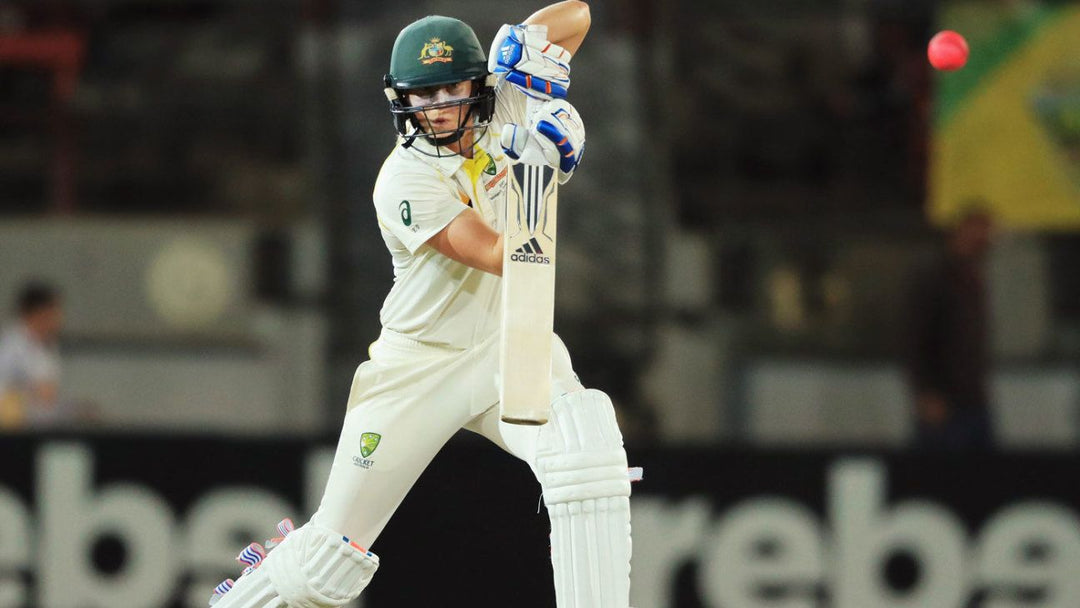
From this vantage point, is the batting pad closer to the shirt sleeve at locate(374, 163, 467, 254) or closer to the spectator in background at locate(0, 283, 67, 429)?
the shirt sleeve at locate(374, 163, 467, 254)

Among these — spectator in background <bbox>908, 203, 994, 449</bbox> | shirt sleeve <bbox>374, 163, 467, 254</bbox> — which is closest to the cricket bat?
shirt sleeve <bbox>374, 163, 467, 254</bbox>

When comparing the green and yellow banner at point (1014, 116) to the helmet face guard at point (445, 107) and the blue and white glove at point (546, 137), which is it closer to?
the helmet face guard at point (445, 107)

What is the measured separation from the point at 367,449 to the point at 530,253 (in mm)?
573

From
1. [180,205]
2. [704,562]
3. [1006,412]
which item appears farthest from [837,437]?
[180,205]

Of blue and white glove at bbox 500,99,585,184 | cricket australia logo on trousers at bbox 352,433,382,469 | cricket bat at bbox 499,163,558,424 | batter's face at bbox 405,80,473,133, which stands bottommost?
cricket australia logo on trousers at bbox 352,433,382,469

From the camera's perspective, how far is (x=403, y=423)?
3322 millimetres

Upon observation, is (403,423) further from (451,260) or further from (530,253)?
(530,253)

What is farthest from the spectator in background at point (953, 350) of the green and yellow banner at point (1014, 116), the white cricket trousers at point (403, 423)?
the white cricket trousers at point (403, 423)

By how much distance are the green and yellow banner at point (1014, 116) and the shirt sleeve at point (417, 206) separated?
418 centimetres

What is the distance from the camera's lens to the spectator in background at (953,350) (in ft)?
20.2

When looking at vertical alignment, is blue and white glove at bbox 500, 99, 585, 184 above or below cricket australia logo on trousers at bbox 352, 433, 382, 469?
above

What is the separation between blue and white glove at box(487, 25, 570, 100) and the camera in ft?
10.3

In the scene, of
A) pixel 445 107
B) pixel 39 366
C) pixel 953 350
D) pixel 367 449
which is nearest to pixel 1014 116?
pixel 953 350

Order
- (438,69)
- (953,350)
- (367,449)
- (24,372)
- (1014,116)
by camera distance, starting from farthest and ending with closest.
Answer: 1. (1014,116)
2. (24,372)
3. (953,350)
4. (367,449)
5. (438,69)
